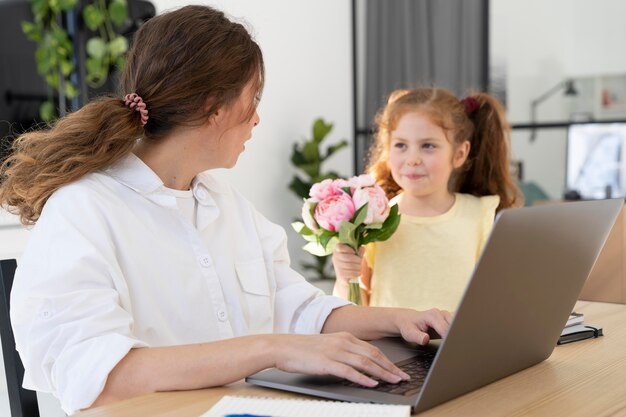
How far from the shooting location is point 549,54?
524cm

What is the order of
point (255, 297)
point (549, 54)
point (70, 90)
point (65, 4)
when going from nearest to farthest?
point (255, 297), point (65, 4), point (70, 90), point (549, 54)

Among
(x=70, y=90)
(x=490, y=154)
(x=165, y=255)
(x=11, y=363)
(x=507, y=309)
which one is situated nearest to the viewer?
(x=507, y=309)

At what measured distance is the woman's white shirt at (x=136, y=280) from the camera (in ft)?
4.03

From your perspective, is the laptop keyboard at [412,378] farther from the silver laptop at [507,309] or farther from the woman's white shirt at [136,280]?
the woman's white shirt at [136,280]

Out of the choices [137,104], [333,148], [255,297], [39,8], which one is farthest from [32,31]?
[255,297]

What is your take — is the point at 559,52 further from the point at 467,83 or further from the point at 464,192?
the point at 464,192

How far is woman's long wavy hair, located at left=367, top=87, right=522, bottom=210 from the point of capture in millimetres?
2504

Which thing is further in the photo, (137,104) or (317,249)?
(317,249)

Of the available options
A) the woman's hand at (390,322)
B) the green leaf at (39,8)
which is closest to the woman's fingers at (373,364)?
the woman's hand at (390,322)

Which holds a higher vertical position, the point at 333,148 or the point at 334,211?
the point at 334,211

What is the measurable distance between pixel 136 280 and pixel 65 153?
9.7 inches

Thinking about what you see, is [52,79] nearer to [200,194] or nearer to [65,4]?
[65,4]

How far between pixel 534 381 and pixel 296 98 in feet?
14.3

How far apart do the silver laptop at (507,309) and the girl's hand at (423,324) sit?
0.09 m
